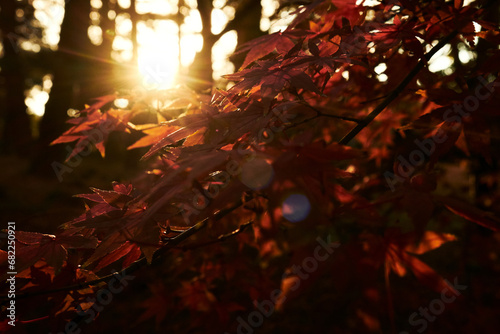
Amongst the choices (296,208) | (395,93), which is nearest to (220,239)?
(296,208)

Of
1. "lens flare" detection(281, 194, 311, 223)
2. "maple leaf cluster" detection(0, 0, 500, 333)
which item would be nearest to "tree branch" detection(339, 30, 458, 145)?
"maple leaf cluster" detection(0, 0, 500, 333)

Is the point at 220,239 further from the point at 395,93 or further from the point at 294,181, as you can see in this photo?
the point at 395,93

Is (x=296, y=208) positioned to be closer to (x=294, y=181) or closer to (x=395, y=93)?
(x=294, y=181)

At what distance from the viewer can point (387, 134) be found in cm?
204

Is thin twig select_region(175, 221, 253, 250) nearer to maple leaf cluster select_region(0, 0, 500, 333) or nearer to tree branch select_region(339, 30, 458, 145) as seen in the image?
maple leaf cluster select_region(0, 0, 500, 333)

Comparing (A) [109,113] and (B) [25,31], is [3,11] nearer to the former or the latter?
(B) [25,31]

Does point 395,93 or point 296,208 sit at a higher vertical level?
point 395,93

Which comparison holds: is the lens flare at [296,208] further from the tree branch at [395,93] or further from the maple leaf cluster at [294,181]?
the tree branch at [395,93]

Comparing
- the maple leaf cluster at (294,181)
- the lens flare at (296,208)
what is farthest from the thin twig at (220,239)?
the lens flare at (296,208)

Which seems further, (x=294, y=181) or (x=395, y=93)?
(x=395, y=93)

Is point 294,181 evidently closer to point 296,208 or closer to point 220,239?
point 296,208

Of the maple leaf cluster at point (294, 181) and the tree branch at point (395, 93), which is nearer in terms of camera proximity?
the maple leaf cluster at point (294, 181)

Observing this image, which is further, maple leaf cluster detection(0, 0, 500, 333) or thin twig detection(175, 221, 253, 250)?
thin twig detection(175, 221, 253, 250)

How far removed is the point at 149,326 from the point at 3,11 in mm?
9244
